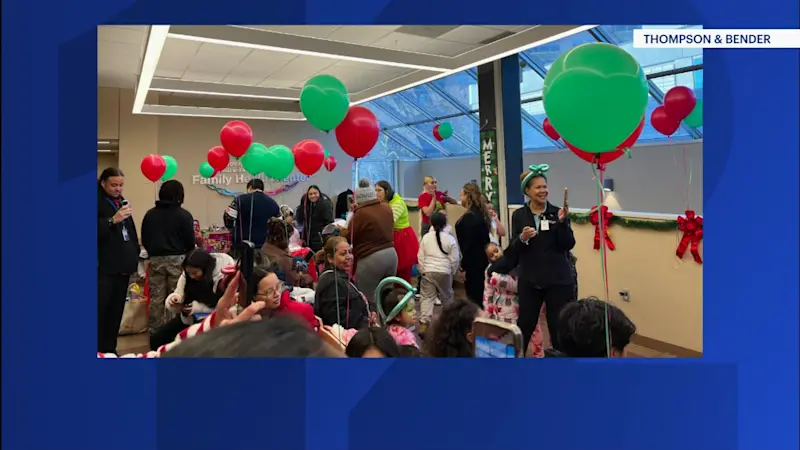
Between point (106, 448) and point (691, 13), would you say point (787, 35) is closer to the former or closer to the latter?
point (691, 13)

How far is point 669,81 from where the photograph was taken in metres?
6.09

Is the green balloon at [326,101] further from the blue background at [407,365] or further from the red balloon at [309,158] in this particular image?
the red balloon at [309,158]

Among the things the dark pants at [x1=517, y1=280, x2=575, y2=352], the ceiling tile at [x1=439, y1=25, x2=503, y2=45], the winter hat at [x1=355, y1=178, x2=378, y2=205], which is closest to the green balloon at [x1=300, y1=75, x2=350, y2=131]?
the winter hat at [x1=355, y1=178, x2=378, y2=205]

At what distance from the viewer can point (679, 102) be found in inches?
159

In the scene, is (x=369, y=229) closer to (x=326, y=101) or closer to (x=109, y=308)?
(x=326, y=101)

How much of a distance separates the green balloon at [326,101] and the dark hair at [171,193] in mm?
1345

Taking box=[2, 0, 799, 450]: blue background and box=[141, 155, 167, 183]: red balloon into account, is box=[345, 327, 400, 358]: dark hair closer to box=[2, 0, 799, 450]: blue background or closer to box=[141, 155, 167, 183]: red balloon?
box=[2, 0, 799, 450]: blue background

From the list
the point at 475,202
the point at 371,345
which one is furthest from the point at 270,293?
the point at 475,202

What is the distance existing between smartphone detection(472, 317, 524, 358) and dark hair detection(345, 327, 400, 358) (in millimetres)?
298

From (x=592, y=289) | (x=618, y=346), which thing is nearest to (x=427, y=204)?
(x=592, y=289)

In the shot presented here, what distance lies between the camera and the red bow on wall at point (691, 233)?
3779mm

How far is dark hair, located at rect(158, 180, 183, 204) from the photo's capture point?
366 centimetres

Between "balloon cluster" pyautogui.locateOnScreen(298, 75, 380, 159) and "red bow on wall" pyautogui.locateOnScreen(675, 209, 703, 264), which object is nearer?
"balloon cluster" pyautogui.locateOnScreen(298, 75, 380, 159)

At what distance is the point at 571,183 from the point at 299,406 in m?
8.12
